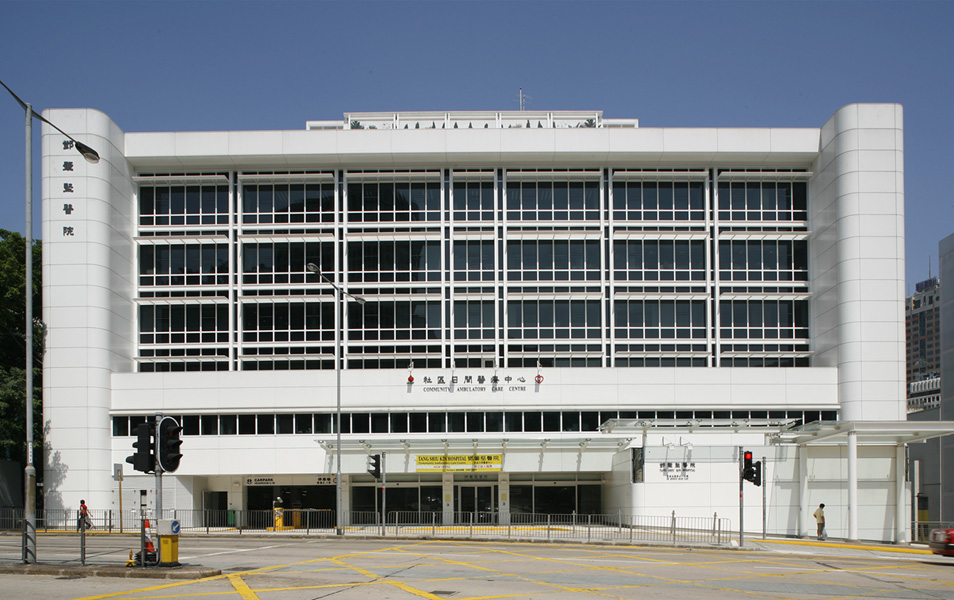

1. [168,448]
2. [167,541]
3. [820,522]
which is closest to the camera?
[168,448]

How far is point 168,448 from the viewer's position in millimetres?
19484

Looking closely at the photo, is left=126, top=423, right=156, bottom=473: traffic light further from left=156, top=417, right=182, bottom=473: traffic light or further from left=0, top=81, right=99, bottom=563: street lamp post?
left=0, top=81, right=99, bottom=563: street lamp post

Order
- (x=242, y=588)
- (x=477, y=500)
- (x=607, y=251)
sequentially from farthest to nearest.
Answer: (x=607, y=251), (x=477, y=500), (x=242, y=588)

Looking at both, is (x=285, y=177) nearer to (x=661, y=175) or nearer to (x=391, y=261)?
(x=391, y=261)

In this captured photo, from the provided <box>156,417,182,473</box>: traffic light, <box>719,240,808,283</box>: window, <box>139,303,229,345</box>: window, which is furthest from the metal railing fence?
<box>719,240,808,283</box>: window

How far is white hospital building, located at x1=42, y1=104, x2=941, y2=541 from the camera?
4562 cm

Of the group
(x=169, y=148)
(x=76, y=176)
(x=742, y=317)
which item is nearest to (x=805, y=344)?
(x=742, y=317)

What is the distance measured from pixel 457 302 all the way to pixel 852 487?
23543 millimetres

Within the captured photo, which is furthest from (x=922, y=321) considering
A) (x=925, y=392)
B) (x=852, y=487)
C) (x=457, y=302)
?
(x=852, y=487)

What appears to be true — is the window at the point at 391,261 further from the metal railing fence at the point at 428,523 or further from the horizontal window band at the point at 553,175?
the metal railing fence at the point at 428,523

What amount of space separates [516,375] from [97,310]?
23064 mm

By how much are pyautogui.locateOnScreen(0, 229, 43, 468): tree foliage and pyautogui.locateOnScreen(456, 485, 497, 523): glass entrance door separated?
75.2 ft

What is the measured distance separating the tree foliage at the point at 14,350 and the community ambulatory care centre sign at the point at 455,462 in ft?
66.6

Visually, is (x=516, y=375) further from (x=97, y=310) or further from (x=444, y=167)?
(x=97, y=310)
